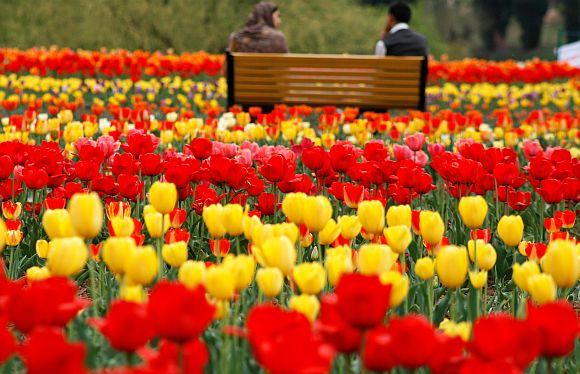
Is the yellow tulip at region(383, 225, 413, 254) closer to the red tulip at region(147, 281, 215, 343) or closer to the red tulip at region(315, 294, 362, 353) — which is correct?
the red tulip at region(315, 294, 362, 353)

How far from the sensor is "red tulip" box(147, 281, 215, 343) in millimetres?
1285

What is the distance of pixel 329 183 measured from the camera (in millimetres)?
3625

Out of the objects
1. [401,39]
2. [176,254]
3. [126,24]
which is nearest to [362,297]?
[176,254]

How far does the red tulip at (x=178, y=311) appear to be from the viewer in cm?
129

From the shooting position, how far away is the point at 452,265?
77.0 inches

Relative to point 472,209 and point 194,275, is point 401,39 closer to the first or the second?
point 472,209

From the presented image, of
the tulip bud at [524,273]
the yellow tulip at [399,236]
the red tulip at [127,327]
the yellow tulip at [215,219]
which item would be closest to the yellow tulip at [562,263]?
the tulip bud at [524,273]

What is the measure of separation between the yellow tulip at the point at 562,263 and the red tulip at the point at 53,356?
3.42 feet

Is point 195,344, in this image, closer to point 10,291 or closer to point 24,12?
point 10,291

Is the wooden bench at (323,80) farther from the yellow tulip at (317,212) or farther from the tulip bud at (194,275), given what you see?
the tulip bud at (194,275)

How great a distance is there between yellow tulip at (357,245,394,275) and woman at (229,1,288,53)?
790 centimetres

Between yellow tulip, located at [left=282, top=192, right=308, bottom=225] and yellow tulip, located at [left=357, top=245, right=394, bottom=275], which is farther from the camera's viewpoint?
yellow tulip, located at [left=282, top=192, right=308, bottom=225]

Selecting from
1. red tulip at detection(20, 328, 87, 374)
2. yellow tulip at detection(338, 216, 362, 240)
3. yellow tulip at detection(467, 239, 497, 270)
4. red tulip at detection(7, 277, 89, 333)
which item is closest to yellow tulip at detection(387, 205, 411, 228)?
yellow tulip at detection(338, 216, 362, 240)

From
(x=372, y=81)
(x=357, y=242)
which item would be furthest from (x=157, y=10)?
(x=357, y=242)
